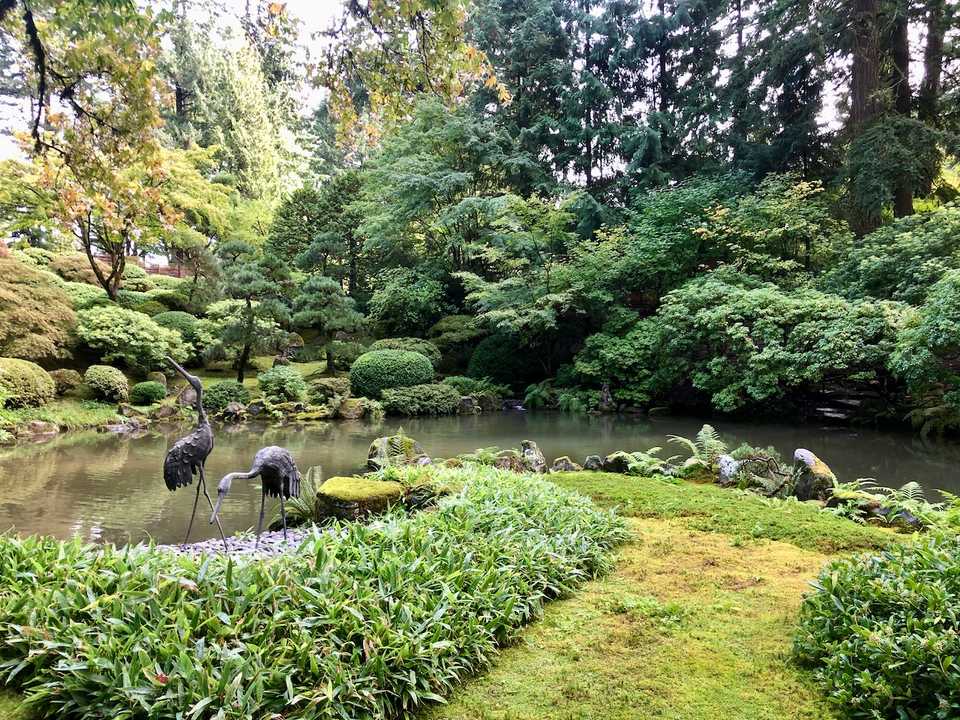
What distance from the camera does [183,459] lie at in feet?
13.6

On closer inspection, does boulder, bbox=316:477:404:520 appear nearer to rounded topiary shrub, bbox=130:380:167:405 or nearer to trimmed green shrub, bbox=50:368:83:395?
rounded topiary shrub, bbox=130:380:167:405

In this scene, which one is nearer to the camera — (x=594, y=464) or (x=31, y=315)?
(x=594, y=464)

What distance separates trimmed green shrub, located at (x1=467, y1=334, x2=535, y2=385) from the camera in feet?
55.4

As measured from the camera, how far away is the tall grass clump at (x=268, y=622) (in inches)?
84.4

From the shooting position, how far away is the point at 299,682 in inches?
88.5

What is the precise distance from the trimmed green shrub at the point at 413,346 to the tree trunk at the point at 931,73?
42.4 ft

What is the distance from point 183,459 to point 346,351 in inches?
494

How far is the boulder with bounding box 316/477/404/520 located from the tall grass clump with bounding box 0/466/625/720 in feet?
4.53

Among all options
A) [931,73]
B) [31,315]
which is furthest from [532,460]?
[931,73]

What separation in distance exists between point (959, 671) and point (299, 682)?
2277 mm

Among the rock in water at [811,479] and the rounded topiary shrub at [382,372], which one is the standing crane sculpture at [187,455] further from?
the rounded topiary shrub at [382,372]

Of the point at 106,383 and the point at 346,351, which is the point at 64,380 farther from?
the point at 346,351

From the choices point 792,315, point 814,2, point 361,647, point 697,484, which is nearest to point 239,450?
point 697,484

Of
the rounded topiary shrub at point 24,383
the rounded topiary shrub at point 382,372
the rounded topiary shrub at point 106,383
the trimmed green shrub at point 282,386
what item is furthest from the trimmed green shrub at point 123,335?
the rounded topiary shrub at point 382,372
